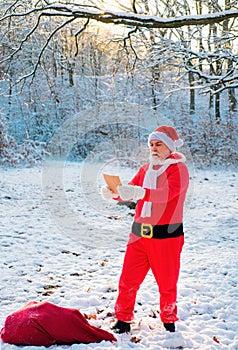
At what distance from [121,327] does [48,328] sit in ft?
2.15

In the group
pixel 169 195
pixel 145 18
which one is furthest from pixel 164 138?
pixel 145 18

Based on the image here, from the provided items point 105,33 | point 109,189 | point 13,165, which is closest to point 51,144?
point 13,165

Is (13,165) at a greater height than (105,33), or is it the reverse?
(105,33)

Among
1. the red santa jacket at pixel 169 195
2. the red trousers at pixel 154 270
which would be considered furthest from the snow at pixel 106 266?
the red santa jacket at pixel 169 195

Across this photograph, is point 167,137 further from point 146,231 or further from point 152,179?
point 146,231

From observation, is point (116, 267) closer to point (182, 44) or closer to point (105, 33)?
point (182, 44)

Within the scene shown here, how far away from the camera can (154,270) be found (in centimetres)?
305

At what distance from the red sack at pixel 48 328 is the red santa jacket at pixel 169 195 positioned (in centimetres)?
93

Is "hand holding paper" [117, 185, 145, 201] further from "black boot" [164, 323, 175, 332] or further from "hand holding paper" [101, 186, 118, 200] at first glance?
"black boot" [164, 323, 175, 332]

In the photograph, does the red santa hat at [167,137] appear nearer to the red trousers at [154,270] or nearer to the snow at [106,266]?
the red trousers at [154,270]

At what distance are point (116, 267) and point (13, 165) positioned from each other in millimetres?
11797

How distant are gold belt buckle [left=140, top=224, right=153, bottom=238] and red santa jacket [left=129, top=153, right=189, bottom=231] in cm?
4

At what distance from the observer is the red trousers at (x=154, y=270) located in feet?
9.83

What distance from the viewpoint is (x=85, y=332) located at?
2.91 metres
